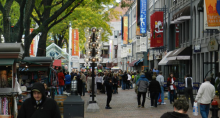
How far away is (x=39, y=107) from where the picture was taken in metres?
6.80

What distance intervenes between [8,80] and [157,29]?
28661 millimetres

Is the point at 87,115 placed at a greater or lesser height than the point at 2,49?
lesser

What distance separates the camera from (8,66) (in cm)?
1661

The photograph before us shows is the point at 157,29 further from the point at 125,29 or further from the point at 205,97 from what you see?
the point at 125,29

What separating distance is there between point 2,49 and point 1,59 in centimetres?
33

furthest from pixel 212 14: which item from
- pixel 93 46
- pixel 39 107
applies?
pixel 39 107

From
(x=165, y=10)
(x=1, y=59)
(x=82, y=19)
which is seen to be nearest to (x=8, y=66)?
(x=1, y=59)

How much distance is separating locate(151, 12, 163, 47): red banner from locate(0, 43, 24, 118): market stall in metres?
28.2

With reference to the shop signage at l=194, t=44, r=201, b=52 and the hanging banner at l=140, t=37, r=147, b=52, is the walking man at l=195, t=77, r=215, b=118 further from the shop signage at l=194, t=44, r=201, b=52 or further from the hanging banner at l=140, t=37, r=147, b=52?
the hanging banner at l=140, t=37, r=147, b=52

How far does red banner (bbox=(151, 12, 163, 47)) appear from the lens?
141 feet

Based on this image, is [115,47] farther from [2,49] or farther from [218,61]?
[2,49]

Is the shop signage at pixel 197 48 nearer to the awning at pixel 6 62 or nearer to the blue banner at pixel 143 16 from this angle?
the awning at pixel 6 62

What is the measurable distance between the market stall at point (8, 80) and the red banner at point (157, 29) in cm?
2815

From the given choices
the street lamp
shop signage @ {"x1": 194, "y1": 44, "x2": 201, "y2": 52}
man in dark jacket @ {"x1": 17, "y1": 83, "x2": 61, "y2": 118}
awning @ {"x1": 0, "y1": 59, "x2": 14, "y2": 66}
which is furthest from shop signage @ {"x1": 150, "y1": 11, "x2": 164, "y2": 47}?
man in dark jacket @ {"x1": 17, "y1": 83, "x2": 61, "y2": 118}
